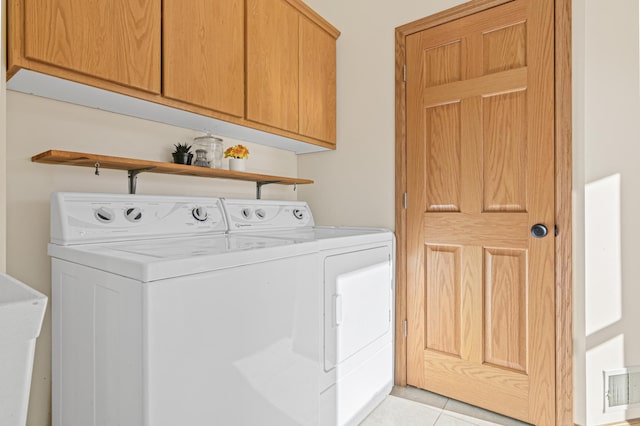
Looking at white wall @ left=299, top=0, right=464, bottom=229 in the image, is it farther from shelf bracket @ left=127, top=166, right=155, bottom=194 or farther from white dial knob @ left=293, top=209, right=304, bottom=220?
shelf bracket @ left=127, top=166, right=155, bottom=194

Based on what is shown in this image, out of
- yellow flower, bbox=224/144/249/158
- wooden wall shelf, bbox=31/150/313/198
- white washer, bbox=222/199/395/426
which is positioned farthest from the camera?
yellow flower, bbox=224/144/249/158

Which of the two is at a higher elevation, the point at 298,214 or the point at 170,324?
the point at 298,214

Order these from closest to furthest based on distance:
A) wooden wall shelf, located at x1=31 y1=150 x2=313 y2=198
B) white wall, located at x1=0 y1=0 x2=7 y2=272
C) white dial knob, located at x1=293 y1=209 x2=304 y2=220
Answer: white wall, located at x1=0 y1=0 x2=7 y2=272, wooden wall shelf, located at x1=31 y1=150 x2=313 y2=198, white dial knob, located at x1=293 y1=209 x2=304 y2=220

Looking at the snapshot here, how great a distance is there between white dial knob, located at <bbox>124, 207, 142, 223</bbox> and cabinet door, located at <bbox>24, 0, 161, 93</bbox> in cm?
49

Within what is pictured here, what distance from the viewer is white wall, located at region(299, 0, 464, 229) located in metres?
2.11

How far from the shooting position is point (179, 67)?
1.45 meters

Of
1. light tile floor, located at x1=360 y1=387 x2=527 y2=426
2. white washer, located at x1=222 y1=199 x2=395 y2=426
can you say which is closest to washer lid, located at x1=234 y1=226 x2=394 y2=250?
white washer, located at x1=222 y1=199 x2=395 y2=426

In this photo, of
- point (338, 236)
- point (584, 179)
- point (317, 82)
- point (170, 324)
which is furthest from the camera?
point (317, 82)

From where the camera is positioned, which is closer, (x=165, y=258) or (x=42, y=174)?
(x=165, y=258)

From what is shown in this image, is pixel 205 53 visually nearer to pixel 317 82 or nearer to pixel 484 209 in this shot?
pixel 317 82

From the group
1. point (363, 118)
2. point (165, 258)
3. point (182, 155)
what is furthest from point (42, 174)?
point (363, 118)

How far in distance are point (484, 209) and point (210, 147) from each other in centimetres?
150

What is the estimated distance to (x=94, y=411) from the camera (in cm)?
101

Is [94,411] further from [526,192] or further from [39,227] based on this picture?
[526,192]
